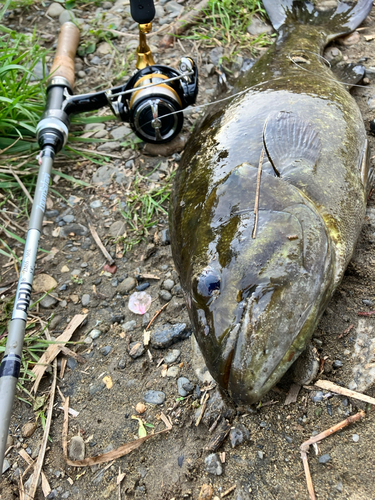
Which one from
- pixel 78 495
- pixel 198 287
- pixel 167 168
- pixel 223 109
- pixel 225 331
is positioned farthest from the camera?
pixel 167 168

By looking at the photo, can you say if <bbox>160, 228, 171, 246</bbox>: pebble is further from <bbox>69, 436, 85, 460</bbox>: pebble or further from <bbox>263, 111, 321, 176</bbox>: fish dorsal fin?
<bbox>69, 436, 85, 460</bbox>: pebble

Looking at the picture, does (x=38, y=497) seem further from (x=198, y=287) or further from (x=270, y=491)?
(x=198, y=287)

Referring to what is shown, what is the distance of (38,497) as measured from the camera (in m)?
2.23

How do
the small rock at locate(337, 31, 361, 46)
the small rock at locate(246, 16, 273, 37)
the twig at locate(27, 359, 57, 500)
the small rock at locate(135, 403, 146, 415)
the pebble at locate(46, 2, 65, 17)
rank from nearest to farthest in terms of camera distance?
the twig at locate(27, 359, 57, 500)
the small rock at locate(135, 403, 146, 415)
the small rock at locate(337, 31, 361, 46)
the small rock at locate(246, 16, 273, 37)
the pebble at locate(46, 2, 65, 17)

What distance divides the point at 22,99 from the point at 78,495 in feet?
11.6

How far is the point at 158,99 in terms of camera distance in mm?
3359

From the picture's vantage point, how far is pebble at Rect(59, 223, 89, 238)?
11.8ft

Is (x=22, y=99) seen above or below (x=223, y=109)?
below

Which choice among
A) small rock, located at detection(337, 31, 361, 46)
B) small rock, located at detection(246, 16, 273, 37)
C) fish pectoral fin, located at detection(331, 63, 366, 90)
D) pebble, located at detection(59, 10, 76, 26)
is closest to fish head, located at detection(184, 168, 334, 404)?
fish pectoral fin, located at detection(331, 63, 366, 90)

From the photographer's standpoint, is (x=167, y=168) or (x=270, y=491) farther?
(x=167, y=168)

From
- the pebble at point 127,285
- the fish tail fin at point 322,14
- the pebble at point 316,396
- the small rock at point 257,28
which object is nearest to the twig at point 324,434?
the pebble at point 316,396

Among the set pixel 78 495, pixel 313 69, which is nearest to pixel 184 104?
pixel 313 69

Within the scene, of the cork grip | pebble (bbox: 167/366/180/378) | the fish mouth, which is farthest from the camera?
the cork grip

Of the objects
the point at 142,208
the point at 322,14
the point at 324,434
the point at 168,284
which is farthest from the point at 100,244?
the point at 322,14
